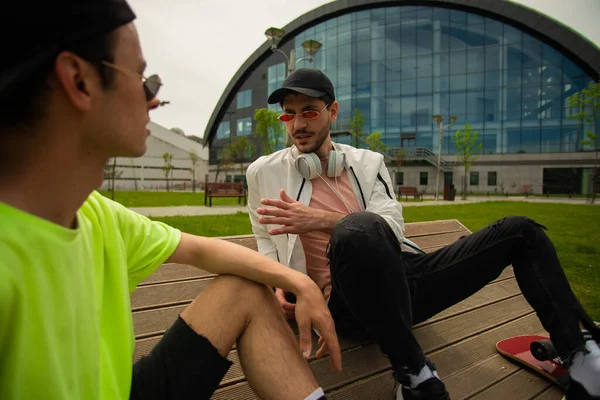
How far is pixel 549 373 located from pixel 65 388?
2.15 metres

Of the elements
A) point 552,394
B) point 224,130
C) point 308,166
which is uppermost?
point 224,130

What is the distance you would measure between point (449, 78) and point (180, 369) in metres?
40.6

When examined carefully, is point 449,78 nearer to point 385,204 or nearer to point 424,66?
point 424,66

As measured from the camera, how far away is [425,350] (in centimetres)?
199

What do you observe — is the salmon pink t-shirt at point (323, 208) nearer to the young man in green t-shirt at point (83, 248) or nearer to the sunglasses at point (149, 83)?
the young man in green t-shirt at point (83, 248)

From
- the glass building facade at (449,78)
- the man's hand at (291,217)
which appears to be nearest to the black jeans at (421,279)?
the man's hand at (291,217)

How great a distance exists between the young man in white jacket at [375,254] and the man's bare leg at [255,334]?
0.39m

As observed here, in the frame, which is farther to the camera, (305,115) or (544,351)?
(305,115)

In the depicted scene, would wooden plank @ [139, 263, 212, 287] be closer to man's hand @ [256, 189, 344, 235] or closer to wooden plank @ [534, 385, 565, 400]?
man's hand @ [256, 189, 344, 235]

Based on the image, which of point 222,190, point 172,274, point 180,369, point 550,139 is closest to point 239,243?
point 172,274

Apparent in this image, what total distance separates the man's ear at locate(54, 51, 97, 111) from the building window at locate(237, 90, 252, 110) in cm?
5078

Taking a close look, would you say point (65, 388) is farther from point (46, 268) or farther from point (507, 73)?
point (507, 73)

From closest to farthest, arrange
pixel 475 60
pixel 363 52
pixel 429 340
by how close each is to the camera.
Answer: pixel 429 340
pixel 475 60
pixel 363 52

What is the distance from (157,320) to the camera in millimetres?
1811
